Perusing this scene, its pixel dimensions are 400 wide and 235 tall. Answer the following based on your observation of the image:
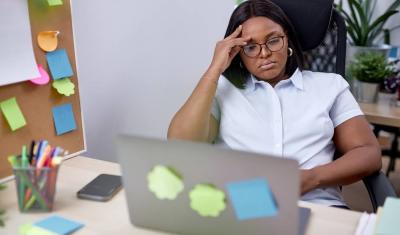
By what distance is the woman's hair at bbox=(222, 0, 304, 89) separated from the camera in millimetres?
1553

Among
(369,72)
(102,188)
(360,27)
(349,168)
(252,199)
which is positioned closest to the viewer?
(252,199)

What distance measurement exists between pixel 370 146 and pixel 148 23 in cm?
99

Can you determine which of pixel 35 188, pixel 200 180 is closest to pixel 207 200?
pixel 200 180

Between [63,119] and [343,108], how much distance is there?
2.96 ft

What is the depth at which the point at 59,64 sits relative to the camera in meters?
1.30

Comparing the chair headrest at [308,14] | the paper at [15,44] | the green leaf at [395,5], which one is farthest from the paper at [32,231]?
the green leaf at [395,5]

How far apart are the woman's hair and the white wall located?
0.96 ft

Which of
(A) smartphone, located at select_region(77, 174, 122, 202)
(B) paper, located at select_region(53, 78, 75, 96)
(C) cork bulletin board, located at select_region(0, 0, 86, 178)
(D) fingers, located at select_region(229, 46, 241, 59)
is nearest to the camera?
(A) smartphone, located at select_region(77, 174, 122, 202)

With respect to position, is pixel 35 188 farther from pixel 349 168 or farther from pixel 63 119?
pixel 349 168

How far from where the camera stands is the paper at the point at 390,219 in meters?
0.82

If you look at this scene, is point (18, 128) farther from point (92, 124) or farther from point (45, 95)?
point (92, 124)

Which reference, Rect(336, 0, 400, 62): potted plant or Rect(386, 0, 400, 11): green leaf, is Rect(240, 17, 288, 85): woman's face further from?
Rect(386, 0, 400, 11): green leaf

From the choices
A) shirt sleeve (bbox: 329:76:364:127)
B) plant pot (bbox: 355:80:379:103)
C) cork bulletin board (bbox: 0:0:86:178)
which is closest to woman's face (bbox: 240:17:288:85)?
shirt sleeve (bbox: 329:76:364:127)

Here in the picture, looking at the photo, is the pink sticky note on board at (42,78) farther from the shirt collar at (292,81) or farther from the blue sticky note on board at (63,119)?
the shirt collar at (292,81)
